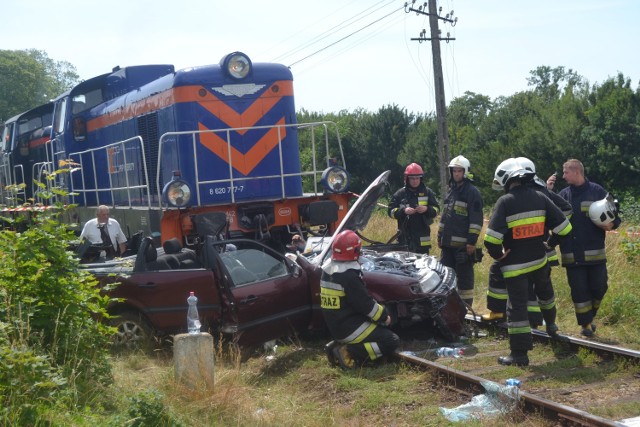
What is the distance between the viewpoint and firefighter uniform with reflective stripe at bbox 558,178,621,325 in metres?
7.97

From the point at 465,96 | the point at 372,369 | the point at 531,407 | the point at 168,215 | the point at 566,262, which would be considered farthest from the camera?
the point at 465,96

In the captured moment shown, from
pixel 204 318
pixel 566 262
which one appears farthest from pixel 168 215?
pixel 566 262

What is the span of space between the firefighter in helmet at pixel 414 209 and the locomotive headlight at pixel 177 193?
2712 millimetres

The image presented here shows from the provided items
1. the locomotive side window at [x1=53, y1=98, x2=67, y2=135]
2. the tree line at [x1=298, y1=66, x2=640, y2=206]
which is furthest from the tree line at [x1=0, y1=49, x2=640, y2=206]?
the locomotive side window at [x1=53, y1=98, x2=67, y2=135]

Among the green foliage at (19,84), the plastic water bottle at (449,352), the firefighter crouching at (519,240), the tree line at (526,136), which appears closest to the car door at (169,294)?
the plastic water bottle at (449,352)

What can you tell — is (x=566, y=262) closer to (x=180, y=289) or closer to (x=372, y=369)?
(x=372, y=369)

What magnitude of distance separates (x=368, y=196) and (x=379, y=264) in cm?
85

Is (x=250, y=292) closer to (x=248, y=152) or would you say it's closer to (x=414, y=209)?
(x=414, y=209)

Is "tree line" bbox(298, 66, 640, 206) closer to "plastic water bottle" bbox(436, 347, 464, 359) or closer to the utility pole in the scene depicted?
the utility pole

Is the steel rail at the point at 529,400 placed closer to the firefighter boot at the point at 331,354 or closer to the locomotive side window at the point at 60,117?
the firefighter boot at the point at 331,354

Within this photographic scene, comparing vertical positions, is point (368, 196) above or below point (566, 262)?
above

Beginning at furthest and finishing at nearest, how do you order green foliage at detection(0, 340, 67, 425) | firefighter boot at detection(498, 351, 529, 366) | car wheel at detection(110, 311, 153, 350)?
car wheel at detection(110, 311, 153, 350), firefighter boot at detection(498, 351, 529, 366), green foliage at detection(0, 340, 67, 425)

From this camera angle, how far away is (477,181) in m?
40.5

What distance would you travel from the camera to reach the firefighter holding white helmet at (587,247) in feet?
26.0
